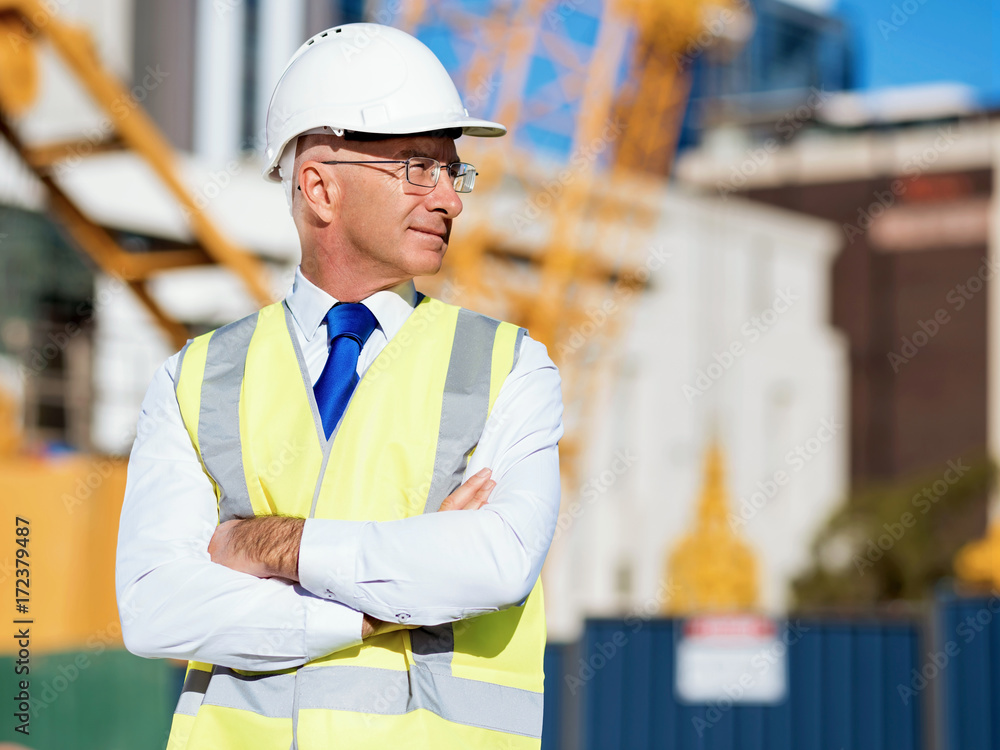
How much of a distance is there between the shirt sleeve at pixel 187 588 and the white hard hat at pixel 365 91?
44cm

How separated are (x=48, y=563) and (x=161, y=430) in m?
6.46

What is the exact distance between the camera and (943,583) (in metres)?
30.3

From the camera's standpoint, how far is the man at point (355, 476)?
72.2 inches

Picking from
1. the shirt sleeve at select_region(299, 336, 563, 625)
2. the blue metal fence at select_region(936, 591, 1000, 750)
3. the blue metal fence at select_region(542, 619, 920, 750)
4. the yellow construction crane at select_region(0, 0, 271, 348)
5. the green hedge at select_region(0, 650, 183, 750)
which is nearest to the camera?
the shirt sleeve at select_region(299, 336, 563, 625)

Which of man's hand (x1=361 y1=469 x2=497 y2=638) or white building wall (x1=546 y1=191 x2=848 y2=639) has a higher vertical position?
white building wall (x1=546 y1=191 x2=848 y2=639)

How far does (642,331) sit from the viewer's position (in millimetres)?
36844

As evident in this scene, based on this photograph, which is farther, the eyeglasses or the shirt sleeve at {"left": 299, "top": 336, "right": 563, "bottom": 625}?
the eyeglasses

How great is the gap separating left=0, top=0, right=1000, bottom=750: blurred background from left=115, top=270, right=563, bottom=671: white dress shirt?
0.12 meters

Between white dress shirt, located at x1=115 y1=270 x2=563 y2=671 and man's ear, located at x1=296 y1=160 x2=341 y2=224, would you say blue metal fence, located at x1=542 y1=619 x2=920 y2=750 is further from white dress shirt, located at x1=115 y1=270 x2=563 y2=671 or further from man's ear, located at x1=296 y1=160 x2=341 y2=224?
man's ear, located at x1=296 y1=160 x2=341 y2=224

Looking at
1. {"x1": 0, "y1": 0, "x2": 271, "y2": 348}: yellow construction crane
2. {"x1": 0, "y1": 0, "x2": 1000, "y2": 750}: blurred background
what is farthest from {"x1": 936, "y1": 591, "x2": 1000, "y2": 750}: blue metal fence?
{"x1": 0, "y1": 0, "x2": 271, "y2": 348}: yellow construction crane

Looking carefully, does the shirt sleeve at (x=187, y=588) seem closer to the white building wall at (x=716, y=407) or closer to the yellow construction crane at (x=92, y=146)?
the yellow construction crane at (x=92, y=146)

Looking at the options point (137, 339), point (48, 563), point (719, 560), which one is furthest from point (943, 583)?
point (48, 563)

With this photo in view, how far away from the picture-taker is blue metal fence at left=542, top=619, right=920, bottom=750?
10586 mm

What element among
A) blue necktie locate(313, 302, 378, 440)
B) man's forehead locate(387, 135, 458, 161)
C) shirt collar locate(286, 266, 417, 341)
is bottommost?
blue necktie locate(313, 302, 378, 440)
